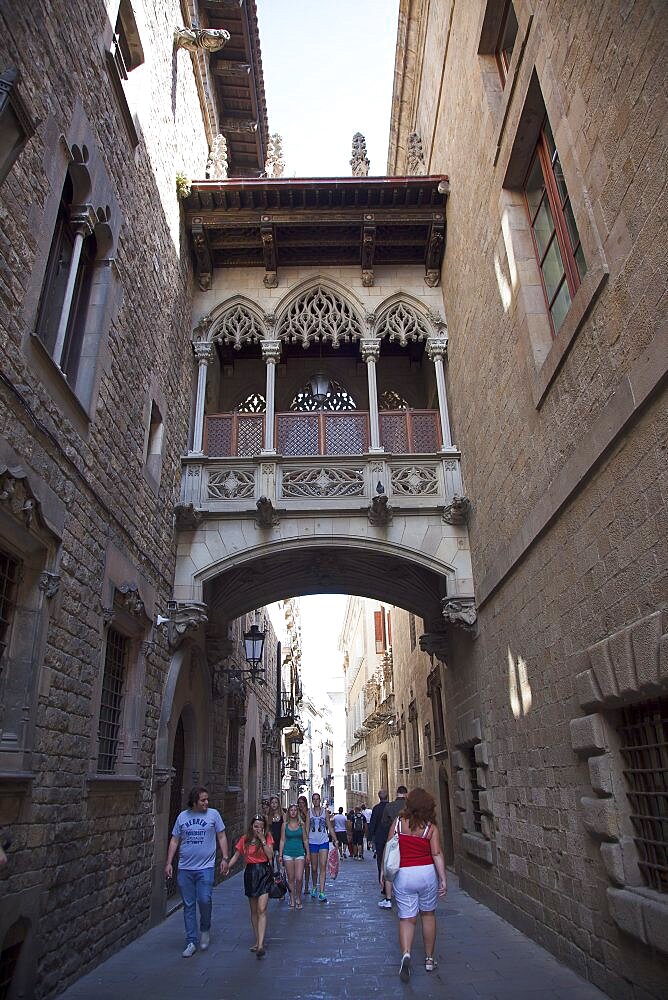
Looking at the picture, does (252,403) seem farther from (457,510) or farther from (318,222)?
(457,510)

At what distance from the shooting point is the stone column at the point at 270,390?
9664 mm

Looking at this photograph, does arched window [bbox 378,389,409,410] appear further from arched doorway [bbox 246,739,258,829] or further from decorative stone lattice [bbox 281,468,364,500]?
arched doorway [bbox 246,739,258,829]

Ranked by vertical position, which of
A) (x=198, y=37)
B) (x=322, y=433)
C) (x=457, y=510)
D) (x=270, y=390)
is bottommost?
(x=457, y=510)

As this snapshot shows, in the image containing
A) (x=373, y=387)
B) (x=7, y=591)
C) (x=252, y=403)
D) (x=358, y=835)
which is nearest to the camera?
(x=7, y=591)

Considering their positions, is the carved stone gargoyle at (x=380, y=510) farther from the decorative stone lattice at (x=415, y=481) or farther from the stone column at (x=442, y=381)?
the stone column at (x=442, y=381)

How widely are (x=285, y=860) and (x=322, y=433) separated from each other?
567 cm

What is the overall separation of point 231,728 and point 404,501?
7.16 m

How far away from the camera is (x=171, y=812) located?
30.2 feet

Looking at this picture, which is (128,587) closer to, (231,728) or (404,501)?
(404,501)

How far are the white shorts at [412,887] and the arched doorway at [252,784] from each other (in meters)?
11.7

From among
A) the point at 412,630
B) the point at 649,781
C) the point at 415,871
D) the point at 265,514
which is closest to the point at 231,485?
the point at 265,514

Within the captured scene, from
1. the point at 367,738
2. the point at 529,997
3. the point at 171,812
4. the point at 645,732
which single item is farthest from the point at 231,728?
the point at 367,738

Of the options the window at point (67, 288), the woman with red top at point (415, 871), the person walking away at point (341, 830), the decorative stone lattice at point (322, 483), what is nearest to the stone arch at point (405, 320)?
the decorative stone lattice at point (322, 483)

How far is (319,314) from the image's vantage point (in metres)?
10.8
